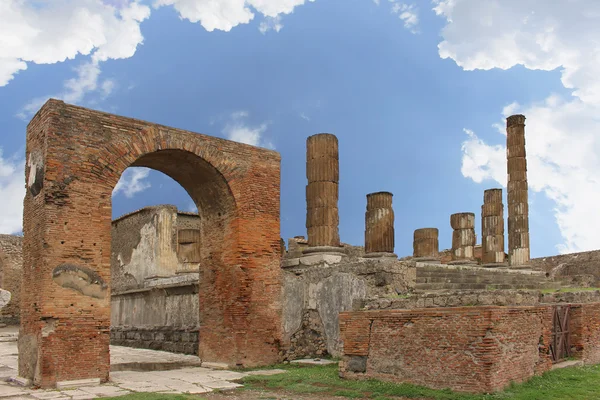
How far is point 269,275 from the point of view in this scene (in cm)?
1218

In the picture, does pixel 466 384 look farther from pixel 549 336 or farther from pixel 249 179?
pixel 249 179

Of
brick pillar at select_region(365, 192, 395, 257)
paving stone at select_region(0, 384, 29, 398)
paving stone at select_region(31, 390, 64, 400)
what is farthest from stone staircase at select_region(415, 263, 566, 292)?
paving stone at select_region(0, 384, 29, 398)

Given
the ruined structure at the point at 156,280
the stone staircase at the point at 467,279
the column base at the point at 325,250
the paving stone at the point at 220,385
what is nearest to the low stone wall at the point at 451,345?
the paving stone at the point at 220,385

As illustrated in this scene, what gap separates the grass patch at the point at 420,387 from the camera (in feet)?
24.5

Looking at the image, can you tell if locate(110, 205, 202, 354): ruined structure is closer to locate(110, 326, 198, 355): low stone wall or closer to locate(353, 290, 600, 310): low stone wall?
locate(110, 326, 198, 355): low stone wall

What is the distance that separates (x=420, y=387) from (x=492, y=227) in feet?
51.0

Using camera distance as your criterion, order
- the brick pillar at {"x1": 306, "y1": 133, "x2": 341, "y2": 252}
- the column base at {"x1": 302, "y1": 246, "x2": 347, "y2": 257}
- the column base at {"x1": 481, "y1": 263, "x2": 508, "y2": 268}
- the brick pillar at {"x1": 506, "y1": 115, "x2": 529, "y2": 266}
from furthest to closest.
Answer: the column base at {"x1": 481, "y1": 263, "x2": 508, "y2": 268}
the brick pillar at {"x1": 506, "y1": 115, "x2": 529, "y2": 266}
the brick pillar at {"x1": 306, "y1": 133, "x2": 341, "y2": 252}
the column base at {"x1": 302, "y1": 246, "x2": 347, "y2": 257}

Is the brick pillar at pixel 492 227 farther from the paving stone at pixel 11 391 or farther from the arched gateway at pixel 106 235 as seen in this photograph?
the paving stone at pixel 11 391

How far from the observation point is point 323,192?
14.0 meters

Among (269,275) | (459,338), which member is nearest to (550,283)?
(269,275)

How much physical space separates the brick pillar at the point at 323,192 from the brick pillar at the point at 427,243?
23.2 feet

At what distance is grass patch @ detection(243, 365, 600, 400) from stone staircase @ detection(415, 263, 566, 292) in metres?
2.93

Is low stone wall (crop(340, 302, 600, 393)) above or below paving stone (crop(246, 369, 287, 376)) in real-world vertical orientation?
above

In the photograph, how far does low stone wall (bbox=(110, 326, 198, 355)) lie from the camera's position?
14.0 m
